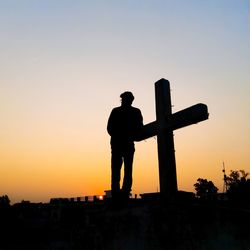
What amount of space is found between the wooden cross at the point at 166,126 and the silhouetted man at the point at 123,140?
0.34m

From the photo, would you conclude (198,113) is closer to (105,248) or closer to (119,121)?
(119,121)

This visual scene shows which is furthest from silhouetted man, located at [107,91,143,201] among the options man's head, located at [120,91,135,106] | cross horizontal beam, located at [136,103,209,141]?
cross horizontal beam, located at [136,103,209,141]

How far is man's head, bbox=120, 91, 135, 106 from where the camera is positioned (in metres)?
5.34

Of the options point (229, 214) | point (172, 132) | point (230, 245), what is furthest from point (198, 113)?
point (230, 245)

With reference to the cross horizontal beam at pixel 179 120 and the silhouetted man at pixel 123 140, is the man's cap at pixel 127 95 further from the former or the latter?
the cross horizontal beam at pixel 179 120

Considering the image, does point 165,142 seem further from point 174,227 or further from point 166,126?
point 174,227

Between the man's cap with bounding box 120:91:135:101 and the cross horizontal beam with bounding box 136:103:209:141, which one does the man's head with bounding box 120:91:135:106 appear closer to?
the man's cap with bounding box 120:91:135:101

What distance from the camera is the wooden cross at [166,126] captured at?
4.78 m

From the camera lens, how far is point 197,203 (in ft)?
13.5

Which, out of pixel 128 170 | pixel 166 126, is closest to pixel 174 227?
pixel 128 170

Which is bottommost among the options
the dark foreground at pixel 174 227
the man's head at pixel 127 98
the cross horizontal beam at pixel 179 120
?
the dark foreground at pixel 174 227

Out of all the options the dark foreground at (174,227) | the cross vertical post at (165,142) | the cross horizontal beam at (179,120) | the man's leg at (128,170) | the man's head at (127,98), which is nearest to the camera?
the dark foreground at (174,227)

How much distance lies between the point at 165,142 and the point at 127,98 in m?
0.86

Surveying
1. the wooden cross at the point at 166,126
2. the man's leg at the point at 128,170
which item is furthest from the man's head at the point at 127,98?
the man's leg at the point at 128,170
